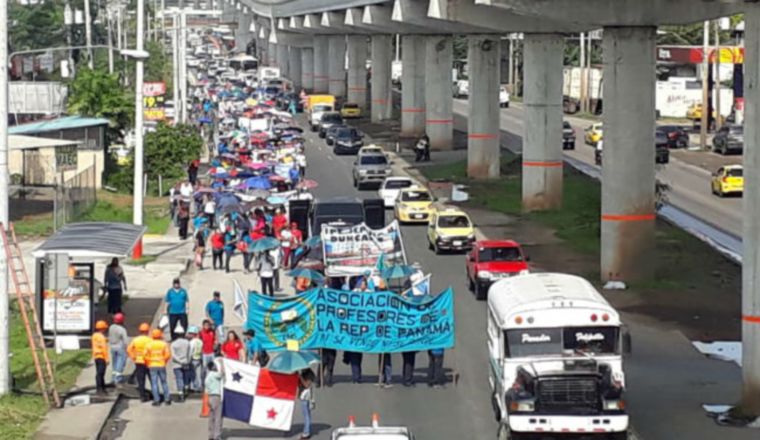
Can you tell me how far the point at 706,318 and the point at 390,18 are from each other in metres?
60.6

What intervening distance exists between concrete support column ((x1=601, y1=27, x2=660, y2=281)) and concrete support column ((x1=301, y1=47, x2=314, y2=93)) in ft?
401

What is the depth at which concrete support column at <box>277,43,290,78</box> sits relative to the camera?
189462 millimetres

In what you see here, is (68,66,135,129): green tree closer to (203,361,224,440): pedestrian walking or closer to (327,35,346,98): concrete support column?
(203,361,224,440): pedestrian walking

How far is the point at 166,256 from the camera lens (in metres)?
53.0

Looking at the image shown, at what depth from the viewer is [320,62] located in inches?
6176

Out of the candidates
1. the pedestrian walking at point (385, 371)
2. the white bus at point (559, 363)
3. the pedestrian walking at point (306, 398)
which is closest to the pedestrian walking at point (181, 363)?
the pedestrian walking at point (306, 398)

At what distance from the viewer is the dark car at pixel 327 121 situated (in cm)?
10423

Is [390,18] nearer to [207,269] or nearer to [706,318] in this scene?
[207,269]

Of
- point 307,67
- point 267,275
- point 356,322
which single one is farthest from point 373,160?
point 307,67

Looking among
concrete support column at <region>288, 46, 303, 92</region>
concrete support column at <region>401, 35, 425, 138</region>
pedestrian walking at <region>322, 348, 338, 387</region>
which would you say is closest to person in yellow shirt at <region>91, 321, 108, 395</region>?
pedestrian walking at <region>322, 348, 338, 387</region>

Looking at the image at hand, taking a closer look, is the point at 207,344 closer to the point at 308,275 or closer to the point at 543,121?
the point at 308,275

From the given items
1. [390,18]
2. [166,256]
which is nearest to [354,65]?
[390,18]

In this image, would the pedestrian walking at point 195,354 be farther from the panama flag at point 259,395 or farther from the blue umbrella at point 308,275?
the blue umbrella at point 308,275

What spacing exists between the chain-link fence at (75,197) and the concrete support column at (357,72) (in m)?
63.6
